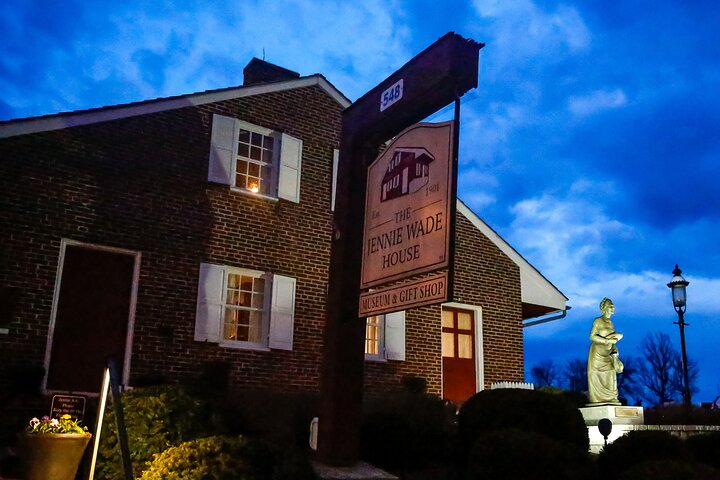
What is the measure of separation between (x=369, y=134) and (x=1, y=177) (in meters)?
5.81

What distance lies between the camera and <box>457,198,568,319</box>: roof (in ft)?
49.4

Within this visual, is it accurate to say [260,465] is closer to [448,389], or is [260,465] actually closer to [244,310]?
[244,310]

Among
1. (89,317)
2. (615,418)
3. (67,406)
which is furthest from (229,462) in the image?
(615,418)

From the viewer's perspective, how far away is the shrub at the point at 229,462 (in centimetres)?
536

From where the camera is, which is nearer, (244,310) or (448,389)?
(244,310)

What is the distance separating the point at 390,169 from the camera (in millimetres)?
6719

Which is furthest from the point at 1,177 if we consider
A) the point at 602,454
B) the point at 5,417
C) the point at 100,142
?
the point at 602,454

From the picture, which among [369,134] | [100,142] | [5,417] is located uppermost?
[100,142]

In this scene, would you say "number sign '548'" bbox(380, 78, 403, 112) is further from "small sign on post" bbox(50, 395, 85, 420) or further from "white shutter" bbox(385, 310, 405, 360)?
"white shutter" bbox(385, 310, 405, 360)

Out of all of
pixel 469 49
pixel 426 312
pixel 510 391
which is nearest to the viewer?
pixel 469 49

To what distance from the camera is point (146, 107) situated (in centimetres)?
1126

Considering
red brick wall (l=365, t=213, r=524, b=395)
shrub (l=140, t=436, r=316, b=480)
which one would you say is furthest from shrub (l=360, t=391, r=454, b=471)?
red brick wall (l=365, t=213, r=524, b=395)

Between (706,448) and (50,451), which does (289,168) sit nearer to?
(50,451)

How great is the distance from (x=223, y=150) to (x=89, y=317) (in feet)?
11.8
